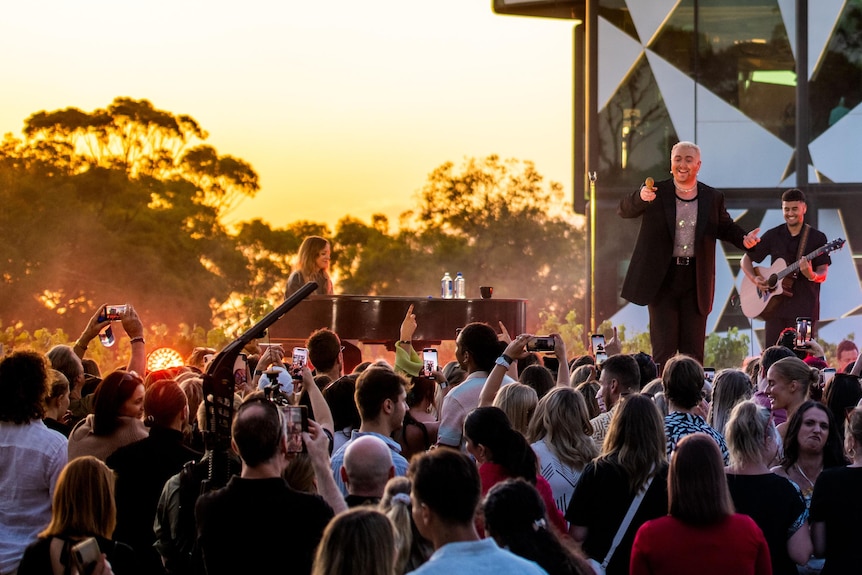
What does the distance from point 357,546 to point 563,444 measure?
2.03 m

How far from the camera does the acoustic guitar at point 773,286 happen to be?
11.0 metres

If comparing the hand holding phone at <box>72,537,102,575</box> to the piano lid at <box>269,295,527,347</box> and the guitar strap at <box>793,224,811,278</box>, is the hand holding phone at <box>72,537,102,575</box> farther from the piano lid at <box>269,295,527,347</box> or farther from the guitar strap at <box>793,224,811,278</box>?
the guitar strap at <box>793,224,811,278</box>

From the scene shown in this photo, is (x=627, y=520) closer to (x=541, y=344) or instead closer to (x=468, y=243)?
(x=541, y=344)

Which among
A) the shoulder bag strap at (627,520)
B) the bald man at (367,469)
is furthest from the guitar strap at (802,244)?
the bald man at (367,469)

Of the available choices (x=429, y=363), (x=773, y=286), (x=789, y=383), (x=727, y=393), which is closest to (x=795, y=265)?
(x=773, y=286)

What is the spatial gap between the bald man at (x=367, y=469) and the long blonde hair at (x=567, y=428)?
1.20 m

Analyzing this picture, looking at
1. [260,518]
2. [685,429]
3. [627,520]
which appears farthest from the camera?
[685,429]

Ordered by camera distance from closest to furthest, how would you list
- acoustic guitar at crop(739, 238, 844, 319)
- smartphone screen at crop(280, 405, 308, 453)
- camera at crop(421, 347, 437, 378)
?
smartphone screen at crop(280, 405, 308, 453), camera at crop(421, 347, 437, 378), acoustic guitar at crop(739, 238, 844, 319)

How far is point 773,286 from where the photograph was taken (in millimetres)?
11422

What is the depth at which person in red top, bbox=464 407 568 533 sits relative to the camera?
4.45 meters

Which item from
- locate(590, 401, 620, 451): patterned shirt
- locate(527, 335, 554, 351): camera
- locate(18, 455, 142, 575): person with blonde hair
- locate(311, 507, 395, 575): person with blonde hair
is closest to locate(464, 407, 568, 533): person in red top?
locate(311, 507, 395, 575): person with blonde hair

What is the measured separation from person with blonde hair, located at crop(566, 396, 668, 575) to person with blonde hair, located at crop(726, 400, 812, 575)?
277 millimetres

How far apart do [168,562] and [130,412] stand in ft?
2.89

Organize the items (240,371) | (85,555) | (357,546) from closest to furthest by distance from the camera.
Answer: (357,546) < (85,555) < (240,371)
